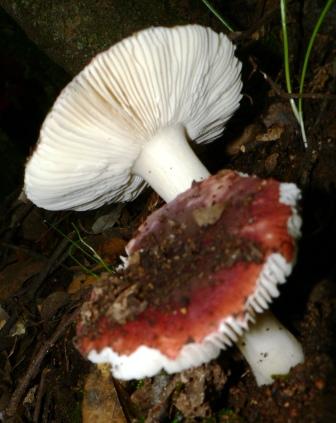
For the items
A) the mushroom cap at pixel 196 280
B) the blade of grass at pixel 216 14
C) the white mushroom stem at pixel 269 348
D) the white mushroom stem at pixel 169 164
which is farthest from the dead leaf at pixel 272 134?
the white mushroom stem at pixel 269 348

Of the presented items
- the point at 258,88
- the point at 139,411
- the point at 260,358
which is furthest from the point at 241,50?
the point at 139,411

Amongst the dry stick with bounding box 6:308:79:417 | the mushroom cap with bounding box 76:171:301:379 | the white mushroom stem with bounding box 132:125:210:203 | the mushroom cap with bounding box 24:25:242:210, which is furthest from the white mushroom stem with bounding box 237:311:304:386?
the dry stick with bounding box 6:308:79:417

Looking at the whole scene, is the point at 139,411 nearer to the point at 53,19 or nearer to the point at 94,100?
the point at 94,100

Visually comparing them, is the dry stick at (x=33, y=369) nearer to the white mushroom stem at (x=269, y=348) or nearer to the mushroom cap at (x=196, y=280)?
the mushroom cap at (x=196, y=280)

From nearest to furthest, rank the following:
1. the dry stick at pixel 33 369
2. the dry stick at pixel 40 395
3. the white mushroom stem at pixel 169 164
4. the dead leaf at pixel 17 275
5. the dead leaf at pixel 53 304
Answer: the white mushroom stem at pixel 169 164, the dry stick at pixel 40 395, the dry stick at pixel 33 369, the dead leaf at pixel 53 304, the dead leaf at pixel 17 275

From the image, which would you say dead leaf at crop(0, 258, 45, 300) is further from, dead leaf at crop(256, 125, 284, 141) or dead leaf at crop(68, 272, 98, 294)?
dead leaf at crop(256, 125, 284, 141)

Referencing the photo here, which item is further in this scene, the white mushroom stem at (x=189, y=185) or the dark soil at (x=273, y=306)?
the dark soil at (x=273, y=306)
